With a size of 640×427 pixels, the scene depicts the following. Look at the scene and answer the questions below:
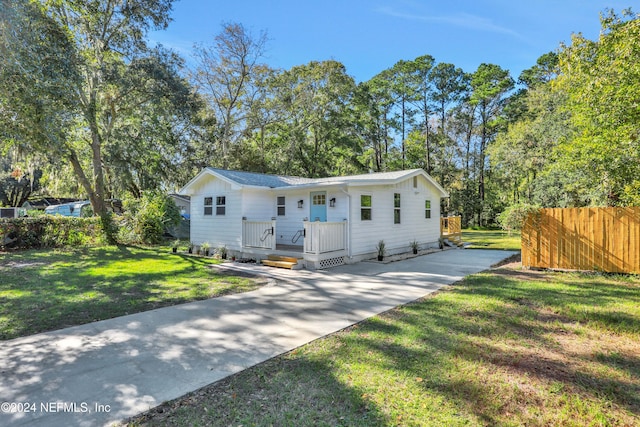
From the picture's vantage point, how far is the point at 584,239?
8266 mm

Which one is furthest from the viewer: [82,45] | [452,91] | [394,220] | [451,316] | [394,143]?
[394,143]

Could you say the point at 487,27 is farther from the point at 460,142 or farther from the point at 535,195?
the point at 460,142

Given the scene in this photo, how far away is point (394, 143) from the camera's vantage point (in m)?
34.1

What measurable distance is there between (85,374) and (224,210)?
973cm

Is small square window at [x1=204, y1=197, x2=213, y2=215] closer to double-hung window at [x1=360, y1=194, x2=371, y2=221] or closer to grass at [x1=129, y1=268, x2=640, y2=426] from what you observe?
double-hung window at [x1=360, y1=194, x2=371, y2=221]

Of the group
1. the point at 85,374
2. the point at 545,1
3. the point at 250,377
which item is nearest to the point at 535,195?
the point at 545,1

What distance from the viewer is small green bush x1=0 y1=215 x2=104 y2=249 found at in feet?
43.1

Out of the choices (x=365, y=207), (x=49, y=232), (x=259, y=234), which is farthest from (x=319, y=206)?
(x=49, y=232)

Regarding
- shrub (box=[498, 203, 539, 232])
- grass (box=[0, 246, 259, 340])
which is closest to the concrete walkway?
grass (box=[0, 246, 259, 340])

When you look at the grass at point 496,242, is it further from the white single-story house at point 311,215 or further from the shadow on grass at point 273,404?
the shadow on grass at point 273,404

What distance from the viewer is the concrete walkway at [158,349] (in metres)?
2.76

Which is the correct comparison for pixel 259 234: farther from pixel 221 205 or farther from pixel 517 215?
pixel 517 215

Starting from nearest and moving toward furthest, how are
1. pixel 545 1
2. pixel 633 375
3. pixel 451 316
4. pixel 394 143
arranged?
pixel 633 375 < pixel 451 316 < pixel 545 1 < pixel 394 143

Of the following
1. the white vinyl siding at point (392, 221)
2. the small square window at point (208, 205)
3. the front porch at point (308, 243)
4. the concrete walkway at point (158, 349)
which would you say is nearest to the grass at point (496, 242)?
the white vinyl siding at point (392, 221)
